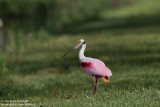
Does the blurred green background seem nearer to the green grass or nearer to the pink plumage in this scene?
the green grass

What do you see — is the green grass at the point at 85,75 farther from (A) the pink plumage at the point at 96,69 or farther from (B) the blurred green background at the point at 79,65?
(A) the pink plumage at the point at 96,69

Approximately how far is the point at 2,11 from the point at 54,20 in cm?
1056

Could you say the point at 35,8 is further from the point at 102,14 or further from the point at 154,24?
the point at 154,24

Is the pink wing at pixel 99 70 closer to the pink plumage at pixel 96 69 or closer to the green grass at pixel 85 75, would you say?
the pink plumage at pixel 96 69

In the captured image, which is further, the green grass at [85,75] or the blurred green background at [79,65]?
the blurred green background at [79,65]

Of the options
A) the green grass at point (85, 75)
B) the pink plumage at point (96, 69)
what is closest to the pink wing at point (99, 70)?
the pink plumage at point (96, 69)

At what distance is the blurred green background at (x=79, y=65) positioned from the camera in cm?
725

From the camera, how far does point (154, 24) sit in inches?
832

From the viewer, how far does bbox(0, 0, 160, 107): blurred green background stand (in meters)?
7.25

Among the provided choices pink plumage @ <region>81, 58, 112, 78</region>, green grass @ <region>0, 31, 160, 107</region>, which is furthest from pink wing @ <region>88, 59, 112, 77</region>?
green grass @ <region>0, 31, 160, 107</region>

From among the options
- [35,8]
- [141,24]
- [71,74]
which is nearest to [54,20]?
[141,24]

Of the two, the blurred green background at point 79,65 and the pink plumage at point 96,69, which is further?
the blurred green background at point 79,65

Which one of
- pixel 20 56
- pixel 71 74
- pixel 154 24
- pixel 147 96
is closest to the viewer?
pixel 147 96

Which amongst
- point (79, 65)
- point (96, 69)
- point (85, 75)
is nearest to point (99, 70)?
point (96, 69)
